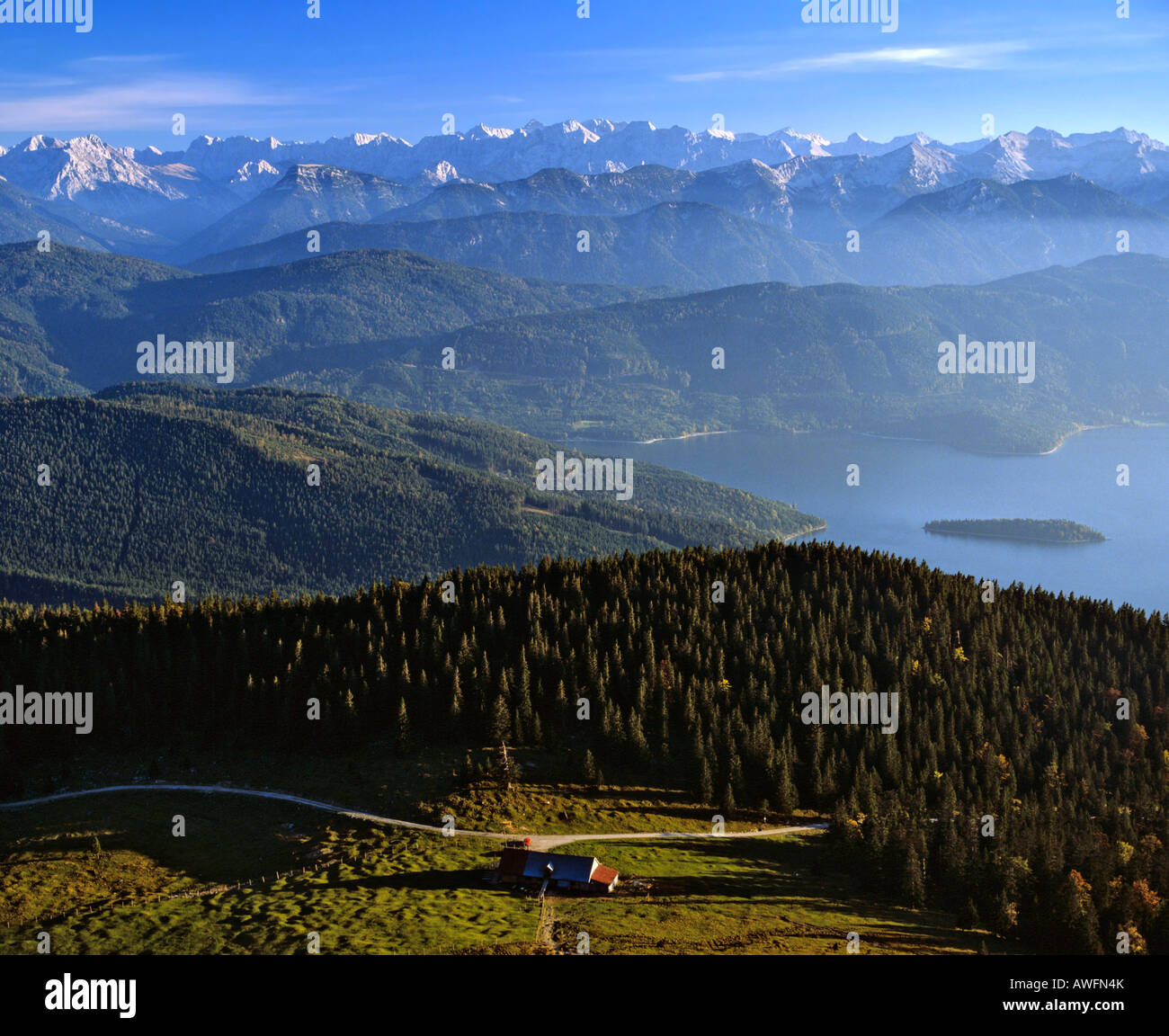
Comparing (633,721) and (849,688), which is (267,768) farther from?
(849,688)

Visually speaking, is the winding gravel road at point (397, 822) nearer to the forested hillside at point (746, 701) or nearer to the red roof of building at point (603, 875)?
the forested hillside at point (746, 701)

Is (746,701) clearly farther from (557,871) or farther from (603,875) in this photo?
(557,871)

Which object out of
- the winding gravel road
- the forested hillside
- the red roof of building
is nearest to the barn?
the red roof of building

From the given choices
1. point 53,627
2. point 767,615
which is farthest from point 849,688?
point 53,627

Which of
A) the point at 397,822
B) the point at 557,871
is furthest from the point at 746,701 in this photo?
the point at 557,871

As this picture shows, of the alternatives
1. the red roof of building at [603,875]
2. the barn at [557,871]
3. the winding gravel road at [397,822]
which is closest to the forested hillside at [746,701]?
the winding gravel road at [397,822]

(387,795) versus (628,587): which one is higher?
(628,587)

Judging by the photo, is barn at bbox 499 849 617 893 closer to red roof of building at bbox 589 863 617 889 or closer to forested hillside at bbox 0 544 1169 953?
red roof of building at bbox 589 863 617 889
